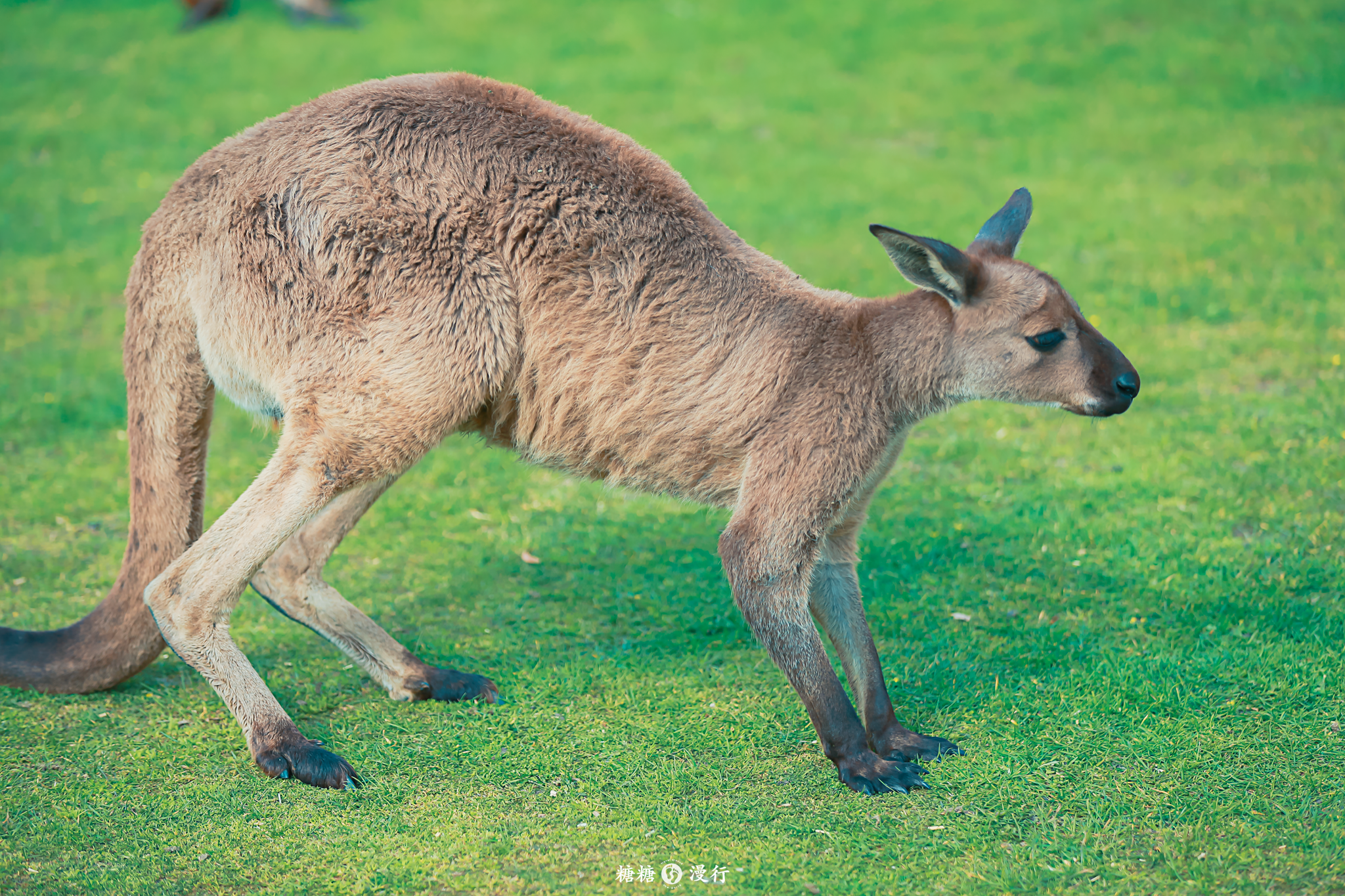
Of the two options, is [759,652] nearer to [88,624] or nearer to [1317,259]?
[88,624]

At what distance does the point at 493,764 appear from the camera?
4180 millimetres

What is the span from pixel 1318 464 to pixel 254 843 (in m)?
5.50

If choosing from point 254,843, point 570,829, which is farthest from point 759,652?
point 254,843

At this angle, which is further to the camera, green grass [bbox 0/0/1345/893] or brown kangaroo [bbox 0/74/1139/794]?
brown kangaroo [bbox 0/74/1139/794]

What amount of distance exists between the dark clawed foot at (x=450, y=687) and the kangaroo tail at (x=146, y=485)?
970mm

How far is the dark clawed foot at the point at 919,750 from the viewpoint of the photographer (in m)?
4.16

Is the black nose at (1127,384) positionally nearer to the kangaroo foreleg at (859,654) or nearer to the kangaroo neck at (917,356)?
the kangaroo neck at (917,356)

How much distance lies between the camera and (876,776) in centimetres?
397

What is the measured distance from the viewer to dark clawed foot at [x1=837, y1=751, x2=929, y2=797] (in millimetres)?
3945
